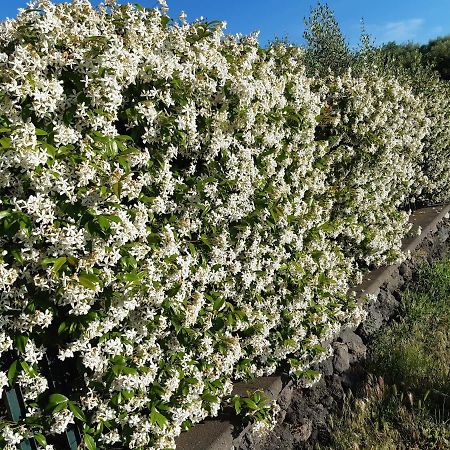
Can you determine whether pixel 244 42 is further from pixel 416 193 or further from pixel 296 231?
pixel 416 193

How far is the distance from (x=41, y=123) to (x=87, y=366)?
1.24 meters

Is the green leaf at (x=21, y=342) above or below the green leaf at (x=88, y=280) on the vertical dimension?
below

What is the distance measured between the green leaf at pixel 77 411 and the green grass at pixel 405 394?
1.88m

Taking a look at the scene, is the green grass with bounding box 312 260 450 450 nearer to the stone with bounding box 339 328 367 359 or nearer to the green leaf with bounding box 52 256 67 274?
the stone with bounding box 339 328 367 359

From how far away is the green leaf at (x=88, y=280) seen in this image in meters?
2.54

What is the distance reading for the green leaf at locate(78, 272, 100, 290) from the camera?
2.54m

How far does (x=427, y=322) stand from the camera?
5.81 m

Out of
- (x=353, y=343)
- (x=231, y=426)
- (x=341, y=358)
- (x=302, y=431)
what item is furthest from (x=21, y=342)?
(x=353, y=343)

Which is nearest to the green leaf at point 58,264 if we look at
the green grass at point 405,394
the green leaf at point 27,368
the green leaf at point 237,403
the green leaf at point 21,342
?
the green leaf at point 21,342

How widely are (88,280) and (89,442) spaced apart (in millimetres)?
967

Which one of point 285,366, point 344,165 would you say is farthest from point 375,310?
point 285,366

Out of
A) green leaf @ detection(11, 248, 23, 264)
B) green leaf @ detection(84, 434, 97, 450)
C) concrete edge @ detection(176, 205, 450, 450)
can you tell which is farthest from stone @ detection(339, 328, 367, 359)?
green leaf @ detection(11, 248, 23, 264)

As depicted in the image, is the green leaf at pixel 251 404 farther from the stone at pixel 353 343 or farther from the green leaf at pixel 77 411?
the stone at pixel 353 343

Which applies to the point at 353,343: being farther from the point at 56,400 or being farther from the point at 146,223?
the point at 56,400
